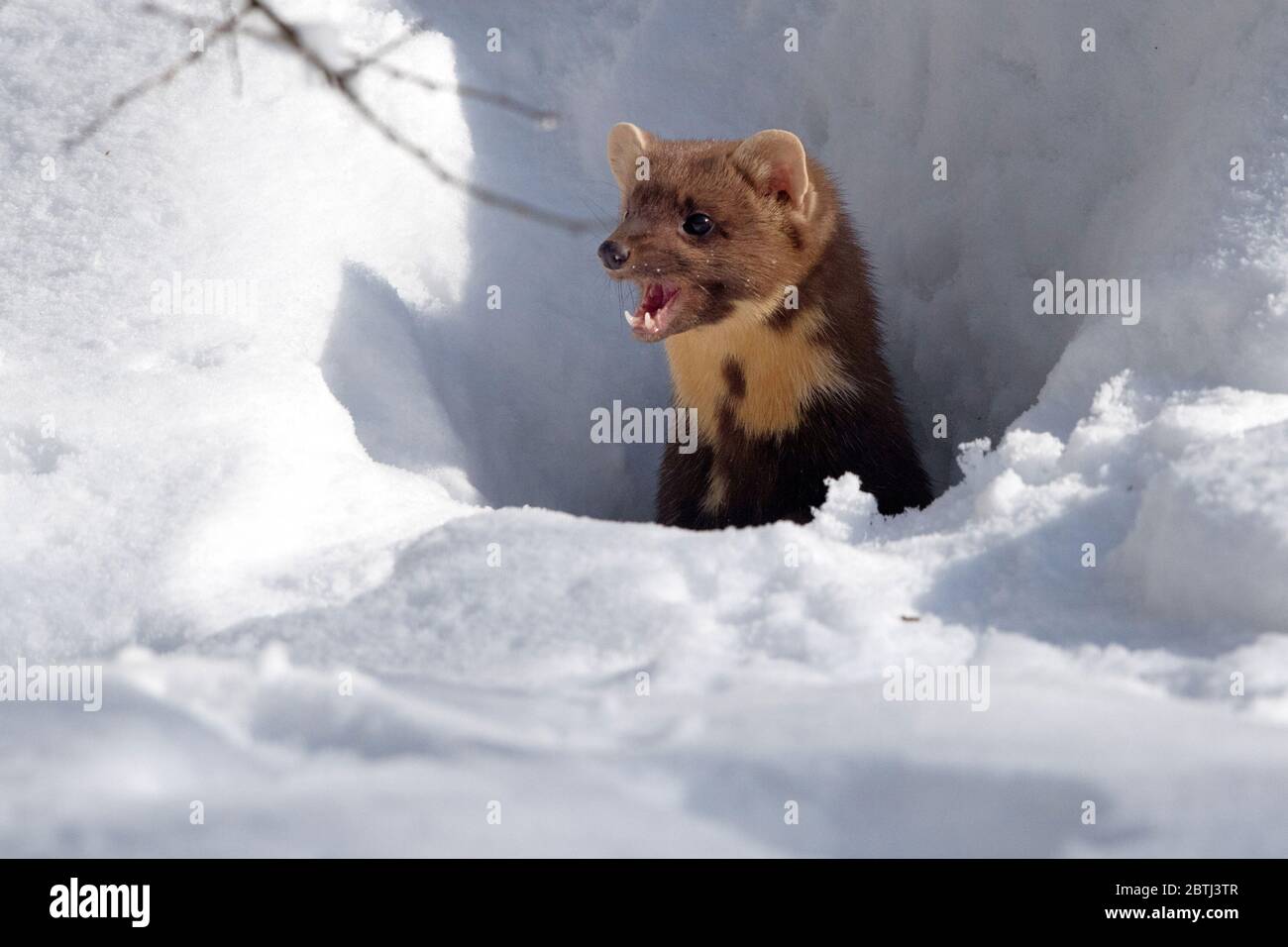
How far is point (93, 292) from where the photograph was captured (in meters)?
3.69

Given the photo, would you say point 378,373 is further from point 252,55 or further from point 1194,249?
point 1194,249

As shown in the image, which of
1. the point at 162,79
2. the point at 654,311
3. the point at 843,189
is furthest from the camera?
the point at 843,189

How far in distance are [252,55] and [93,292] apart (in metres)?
1.22

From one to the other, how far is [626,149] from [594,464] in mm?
1157

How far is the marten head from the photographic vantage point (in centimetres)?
394

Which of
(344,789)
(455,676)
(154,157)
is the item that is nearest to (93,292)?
(154,157)

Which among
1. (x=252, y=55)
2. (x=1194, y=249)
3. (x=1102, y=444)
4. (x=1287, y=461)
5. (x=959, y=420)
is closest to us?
(x=1287, y=461)
